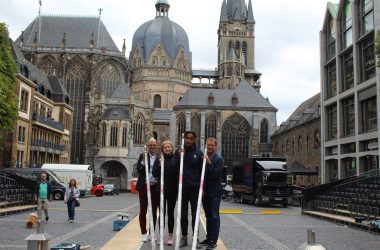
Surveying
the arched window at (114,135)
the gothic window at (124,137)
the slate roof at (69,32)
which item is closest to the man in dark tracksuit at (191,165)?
the gothic window at (124,137)

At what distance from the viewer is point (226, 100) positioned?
213ft

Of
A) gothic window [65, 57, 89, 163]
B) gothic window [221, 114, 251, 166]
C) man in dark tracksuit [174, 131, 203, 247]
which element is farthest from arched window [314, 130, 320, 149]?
man in dark tracksuit [174, 131, 203, 247]

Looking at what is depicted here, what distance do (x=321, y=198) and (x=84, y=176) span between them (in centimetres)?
2020

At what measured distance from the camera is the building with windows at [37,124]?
38.1m

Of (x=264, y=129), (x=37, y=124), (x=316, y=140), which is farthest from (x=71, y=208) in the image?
(x=264, y=129)

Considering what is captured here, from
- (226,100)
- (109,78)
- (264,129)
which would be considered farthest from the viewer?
(109,78)

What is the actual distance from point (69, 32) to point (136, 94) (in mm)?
14389

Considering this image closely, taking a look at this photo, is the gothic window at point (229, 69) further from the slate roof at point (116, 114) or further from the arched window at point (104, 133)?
the arched window at point (104, 133)

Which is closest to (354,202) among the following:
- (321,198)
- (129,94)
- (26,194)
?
(321,198)

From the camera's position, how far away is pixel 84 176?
35125 mm

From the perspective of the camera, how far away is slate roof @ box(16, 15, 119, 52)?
7150 centimetres

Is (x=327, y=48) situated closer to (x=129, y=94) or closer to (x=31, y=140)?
(x=31, y=140)

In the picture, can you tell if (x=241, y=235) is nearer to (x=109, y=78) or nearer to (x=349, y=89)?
(x=349, y=89)

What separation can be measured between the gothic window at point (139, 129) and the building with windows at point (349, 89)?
3301 cm
